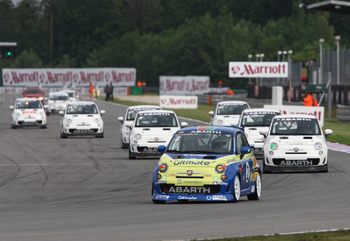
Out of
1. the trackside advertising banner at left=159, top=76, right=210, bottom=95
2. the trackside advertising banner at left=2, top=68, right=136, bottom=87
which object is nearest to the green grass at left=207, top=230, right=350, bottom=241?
the trackside advertising banner at left=159, top=76, right=210, bottom=95

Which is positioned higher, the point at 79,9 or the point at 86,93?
the point at 79,9

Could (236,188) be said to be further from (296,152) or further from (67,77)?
(67,77)

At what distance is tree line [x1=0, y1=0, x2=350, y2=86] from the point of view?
396ft

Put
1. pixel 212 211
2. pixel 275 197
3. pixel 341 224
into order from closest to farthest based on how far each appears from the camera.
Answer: pixel 341 224 → pixel 212 211 → pixel 275 197

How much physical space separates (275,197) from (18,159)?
37.6 feet

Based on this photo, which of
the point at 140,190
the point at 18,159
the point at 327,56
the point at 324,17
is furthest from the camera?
the point at 324,17

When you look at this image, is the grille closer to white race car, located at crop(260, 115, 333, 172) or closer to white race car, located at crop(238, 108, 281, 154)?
white race car, located at crop(260, 115, 333, 172)

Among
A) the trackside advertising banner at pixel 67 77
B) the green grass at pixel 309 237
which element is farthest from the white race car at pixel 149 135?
the trackside advertising banner at pixel 67 77

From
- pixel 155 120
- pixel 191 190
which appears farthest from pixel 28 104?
pixel 191 190

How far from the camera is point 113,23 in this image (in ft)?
532

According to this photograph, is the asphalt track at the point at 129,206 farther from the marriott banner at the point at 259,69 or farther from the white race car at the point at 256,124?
the marriott banner at the point at 259,69

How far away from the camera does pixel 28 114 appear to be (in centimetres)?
4166

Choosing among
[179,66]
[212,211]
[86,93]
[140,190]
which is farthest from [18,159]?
[179,66]

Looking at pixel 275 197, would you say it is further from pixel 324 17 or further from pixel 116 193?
pixel 324 17
